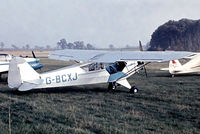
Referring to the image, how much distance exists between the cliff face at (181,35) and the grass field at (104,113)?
67.2m

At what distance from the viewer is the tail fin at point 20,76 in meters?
8.58

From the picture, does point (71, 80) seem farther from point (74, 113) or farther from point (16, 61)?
point (74, 113)

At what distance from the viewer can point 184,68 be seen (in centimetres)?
1512

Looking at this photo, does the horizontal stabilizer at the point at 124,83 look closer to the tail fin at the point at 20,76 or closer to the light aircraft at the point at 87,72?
the light aircraft at the point at 87,72

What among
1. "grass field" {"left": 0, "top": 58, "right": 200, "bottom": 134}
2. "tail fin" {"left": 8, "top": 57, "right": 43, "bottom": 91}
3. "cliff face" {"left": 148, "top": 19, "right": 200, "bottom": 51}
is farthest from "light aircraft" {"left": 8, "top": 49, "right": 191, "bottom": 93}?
"cliff face" {"left": 148, "top": 19, "right": 200, "bottom": 51}

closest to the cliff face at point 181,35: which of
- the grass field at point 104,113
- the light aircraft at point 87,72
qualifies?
the light aircraft at point 87,72

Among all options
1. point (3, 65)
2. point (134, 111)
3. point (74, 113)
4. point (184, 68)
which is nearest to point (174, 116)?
point (134, 111)

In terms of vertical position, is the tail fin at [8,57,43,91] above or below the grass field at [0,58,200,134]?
above

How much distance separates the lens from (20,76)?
28.3 feet

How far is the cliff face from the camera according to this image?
74.0 metres

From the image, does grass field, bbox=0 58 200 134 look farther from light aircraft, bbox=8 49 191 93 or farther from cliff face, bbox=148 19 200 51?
cliff face, bbox=148 19 200 51

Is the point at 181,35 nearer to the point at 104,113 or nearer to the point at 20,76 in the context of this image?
the point at 20,76

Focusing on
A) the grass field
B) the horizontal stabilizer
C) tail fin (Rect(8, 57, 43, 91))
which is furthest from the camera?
the horizontal stabilizer

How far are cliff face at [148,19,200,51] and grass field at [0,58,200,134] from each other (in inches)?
2647
